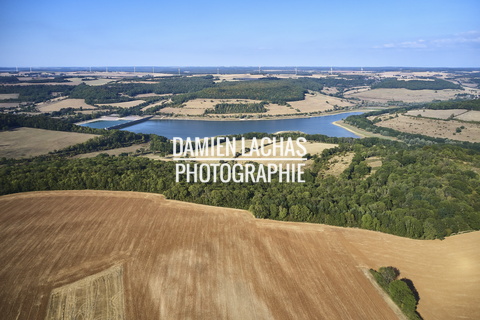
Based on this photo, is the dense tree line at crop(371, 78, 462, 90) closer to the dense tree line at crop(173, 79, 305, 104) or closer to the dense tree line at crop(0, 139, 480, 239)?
the dense tree line at crop(173, 79, 305, 104)

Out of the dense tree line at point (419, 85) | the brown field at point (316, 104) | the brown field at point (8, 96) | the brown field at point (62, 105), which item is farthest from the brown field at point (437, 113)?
the brown field at point (8, 96)

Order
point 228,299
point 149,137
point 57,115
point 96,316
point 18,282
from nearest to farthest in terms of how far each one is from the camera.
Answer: point 96,316, point 228,299, point 18,282, point 149,137, point 57,115

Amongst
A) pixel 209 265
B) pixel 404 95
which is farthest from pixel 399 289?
pixel 404 95

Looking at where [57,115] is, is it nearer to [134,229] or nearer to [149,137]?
[149,137]

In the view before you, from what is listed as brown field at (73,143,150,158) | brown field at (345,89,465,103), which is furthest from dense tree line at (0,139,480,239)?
brown field at (345,89,465,103)

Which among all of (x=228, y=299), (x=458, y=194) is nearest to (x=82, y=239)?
(x=228, y=299)

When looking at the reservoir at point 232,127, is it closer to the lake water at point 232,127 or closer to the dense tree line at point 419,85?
the lake water at point 232,127
